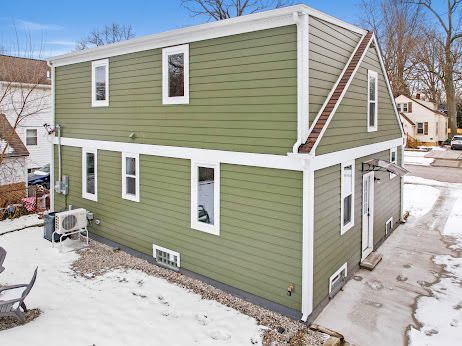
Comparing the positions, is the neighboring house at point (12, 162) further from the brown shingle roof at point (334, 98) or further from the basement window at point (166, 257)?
the brown shingle roof at point (334, 98)

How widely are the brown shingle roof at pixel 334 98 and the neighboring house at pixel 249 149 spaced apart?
0.03 meters

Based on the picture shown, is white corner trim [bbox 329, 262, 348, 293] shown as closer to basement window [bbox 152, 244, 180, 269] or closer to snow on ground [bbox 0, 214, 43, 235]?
basement window [bbox 152, 244, 180, 269]

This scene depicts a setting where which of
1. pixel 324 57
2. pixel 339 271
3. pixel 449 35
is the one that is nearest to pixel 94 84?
pixel 324 57

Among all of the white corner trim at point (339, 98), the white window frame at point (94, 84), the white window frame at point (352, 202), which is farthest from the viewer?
the white window frame at point (94, 84)

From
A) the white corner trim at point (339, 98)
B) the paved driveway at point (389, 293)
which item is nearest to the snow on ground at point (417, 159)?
the paved driveway at point (389, 293)

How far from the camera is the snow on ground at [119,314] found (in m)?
5.94

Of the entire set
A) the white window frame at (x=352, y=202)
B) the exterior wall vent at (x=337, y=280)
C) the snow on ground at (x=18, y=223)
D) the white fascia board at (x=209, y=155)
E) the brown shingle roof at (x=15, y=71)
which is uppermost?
the brown shingle roof at (x=15, y=71)

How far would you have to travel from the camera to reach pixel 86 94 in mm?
10898

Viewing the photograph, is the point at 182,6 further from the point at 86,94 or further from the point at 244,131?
the point at 244,131

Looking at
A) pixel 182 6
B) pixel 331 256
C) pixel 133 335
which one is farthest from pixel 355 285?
pixel 182 6

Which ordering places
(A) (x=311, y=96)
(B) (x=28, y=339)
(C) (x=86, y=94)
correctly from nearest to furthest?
(B) (x=28, y=339) → (A) (x=311, y=96) → (C) (x=86, y=94)

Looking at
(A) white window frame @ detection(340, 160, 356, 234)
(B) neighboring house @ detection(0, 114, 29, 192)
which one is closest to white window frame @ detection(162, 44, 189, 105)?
(A) white window frame @ detection(340, 160, 356, 234)

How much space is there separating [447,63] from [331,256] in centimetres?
3919

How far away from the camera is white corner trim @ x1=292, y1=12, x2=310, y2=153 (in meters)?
6.22
